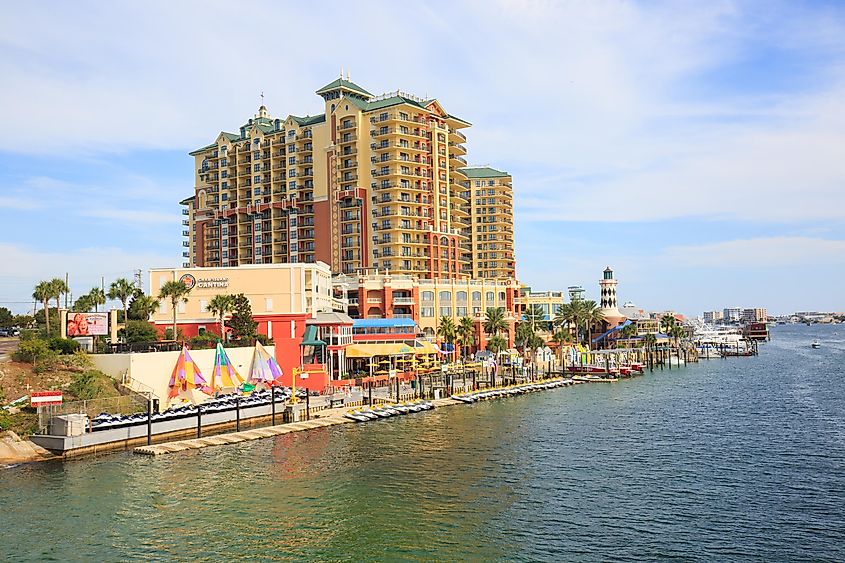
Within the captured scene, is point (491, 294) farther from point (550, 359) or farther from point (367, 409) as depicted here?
point (367, 409)

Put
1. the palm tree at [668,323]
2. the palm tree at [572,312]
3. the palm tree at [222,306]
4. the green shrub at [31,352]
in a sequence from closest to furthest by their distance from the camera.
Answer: the green shrub at [31,352] < the palm tree at [222,306] < the palm tree at [572,312] < the palm tree at [668,323]

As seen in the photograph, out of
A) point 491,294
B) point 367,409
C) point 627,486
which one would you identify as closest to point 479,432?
point 367,409

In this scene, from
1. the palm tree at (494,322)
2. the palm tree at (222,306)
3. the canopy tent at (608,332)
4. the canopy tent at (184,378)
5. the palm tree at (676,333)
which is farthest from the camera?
the canopy tent at (608,332)

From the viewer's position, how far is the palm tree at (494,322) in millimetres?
133750

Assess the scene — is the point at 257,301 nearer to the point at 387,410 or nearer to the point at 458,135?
the point at 387,410

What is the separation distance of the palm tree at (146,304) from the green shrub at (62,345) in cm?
1628

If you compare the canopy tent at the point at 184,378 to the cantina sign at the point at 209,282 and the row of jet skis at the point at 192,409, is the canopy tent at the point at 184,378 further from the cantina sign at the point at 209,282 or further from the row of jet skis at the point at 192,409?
the cantina sign at the point at 209,282

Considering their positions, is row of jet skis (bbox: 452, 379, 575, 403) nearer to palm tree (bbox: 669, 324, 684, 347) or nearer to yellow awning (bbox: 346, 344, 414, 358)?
yellow awning (bbox: 346, 344, 414, 358)

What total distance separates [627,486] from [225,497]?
89.9 ft

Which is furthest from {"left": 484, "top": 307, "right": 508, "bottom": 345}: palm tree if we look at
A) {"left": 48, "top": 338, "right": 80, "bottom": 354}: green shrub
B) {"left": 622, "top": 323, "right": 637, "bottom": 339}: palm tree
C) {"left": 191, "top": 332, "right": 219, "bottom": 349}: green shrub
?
{"left": 48, "top": 338, "right": 80, "bottom": 354}: green shrub

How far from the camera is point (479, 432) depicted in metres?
72.5

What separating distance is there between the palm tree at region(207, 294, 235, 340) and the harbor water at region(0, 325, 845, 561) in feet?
88.6

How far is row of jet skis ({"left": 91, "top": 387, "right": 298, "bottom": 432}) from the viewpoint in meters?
63.4

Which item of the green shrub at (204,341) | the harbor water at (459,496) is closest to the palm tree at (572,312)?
the harbor water at (459,496)
